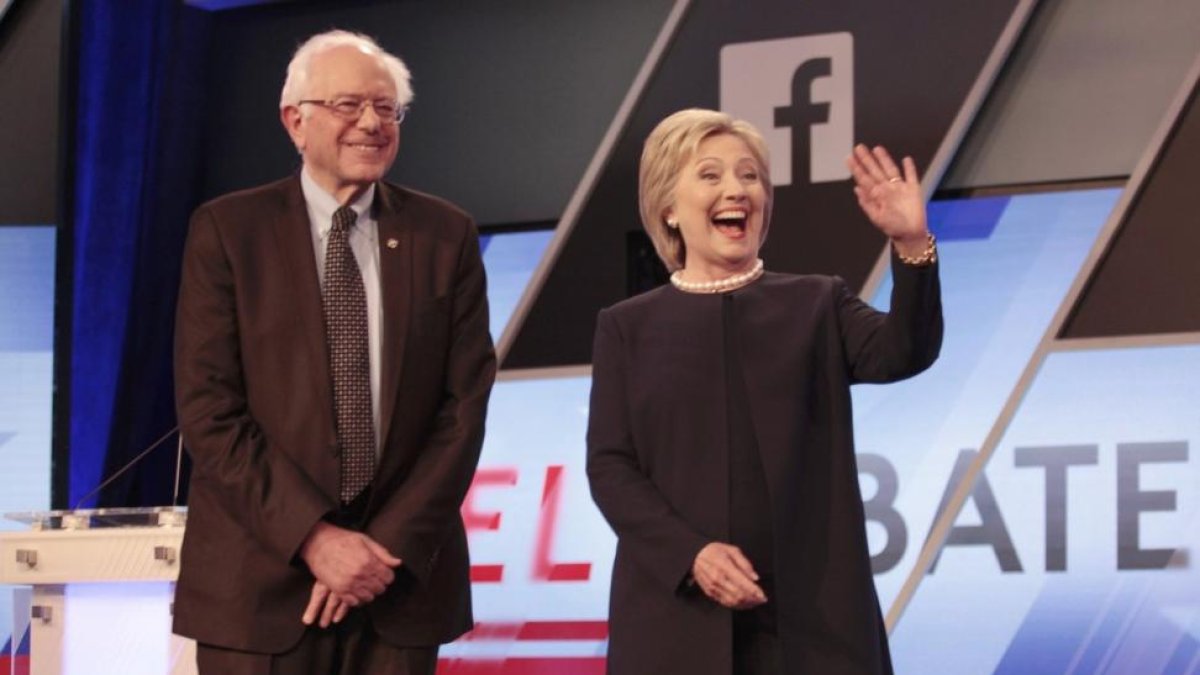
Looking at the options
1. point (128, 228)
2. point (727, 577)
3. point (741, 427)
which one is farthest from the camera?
point (128, 228)

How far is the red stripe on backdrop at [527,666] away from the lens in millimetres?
4555

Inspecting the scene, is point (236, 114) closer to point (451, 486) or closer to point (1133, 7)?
point (1133, 7)

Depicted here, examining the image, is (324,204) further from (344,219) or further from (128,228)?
(128,228)

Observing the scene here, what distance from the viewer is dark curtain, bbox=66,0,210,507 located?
17.0 ft

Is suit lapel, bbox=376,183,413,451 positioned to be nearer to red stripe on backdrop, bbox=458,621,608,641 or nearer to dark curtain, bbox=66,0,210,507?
red stripe on backdrop, bbox=458,621,608,641

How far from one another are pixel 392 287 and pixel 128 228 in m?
3.15

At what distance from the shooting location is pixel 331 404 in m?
2.29

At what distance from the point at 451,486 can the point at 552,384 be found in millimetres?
2481

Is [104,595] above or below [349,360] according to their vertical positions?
below

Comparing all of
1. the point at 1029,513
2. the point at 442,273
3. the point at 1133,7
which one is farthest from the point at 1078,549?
the point at 442,273

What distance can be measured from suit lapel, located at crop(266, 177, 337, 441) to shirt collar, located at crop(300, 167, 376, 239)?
0.05 ft

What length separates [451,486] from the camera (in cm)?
231

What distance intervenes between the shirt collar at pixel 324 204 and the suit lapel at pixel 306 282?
2 centimetres

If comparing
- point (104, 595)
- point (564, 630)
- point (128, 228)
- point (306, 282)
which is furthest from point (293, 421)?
point (128, 228)
